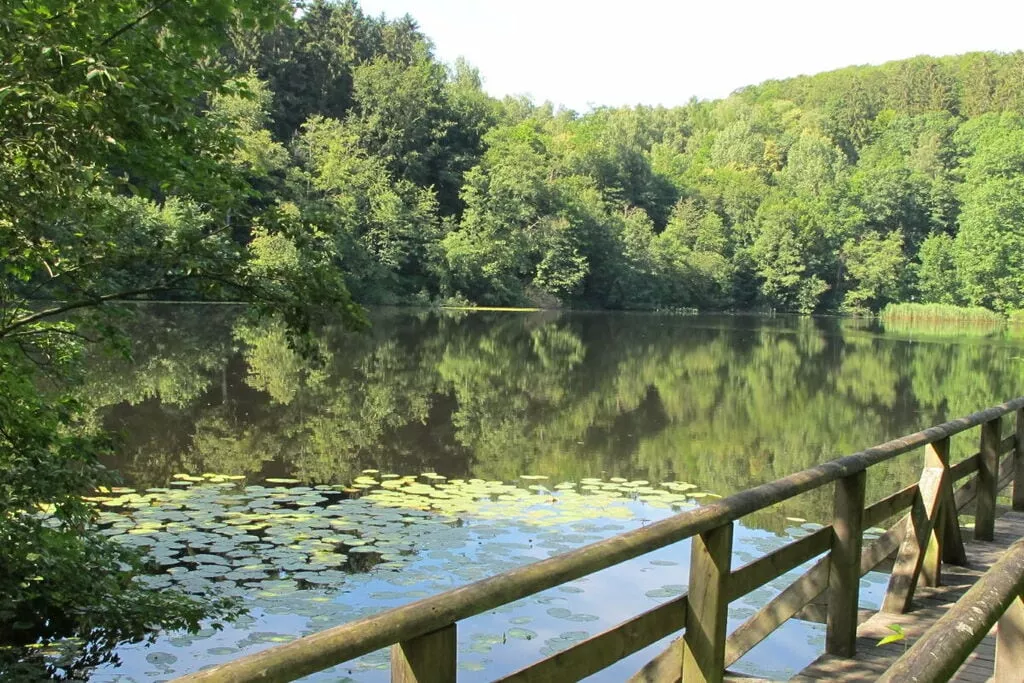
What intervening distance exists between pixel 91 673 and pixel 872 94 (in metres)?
131

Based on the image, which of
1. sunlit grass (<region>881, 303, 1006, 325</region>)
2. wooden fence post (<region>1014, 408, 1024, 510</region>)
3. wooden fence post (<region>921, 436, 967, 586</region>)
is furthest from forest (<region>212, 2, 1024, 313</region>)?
wooden fence post (<region>921, 436, 967, 586</region>)

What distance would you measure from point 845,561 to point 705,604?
1.21 meters

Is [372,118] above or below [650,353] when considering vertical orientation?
above

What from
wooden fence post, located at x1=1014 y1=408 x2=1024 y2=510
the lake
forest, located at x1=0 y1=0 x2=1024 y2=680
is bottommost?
the lake

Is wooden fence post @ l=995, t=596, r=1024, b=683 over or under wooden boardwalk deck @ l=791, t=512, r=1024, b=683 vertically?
over

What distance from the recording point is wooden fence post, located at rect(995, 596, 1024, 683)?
205 centimetres

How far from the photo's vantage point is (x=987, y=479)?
19.8 feet

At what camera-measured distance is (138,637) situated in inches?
240

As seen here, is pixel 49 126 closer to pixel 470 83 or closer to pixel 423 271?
pixel 423 271

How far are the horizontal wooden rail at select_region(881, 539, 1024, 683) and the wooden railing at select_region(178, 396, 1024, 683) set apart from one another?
32.9 inches

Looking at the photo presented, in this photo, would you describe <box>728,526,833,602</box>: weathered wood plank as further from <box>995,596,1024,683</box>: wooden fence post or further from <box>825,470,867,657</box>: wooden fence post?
<box>995,596,1024,683</box>: wooden fence post

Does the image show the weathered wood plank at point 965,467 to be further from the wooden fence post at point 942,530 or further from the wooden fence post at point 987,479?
the wooden fence post at point 942,530

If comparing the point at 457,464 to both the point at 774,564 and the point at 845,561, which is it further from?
the point at 774,564

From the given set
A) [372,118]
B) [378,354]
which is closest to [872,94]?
[372,118]
